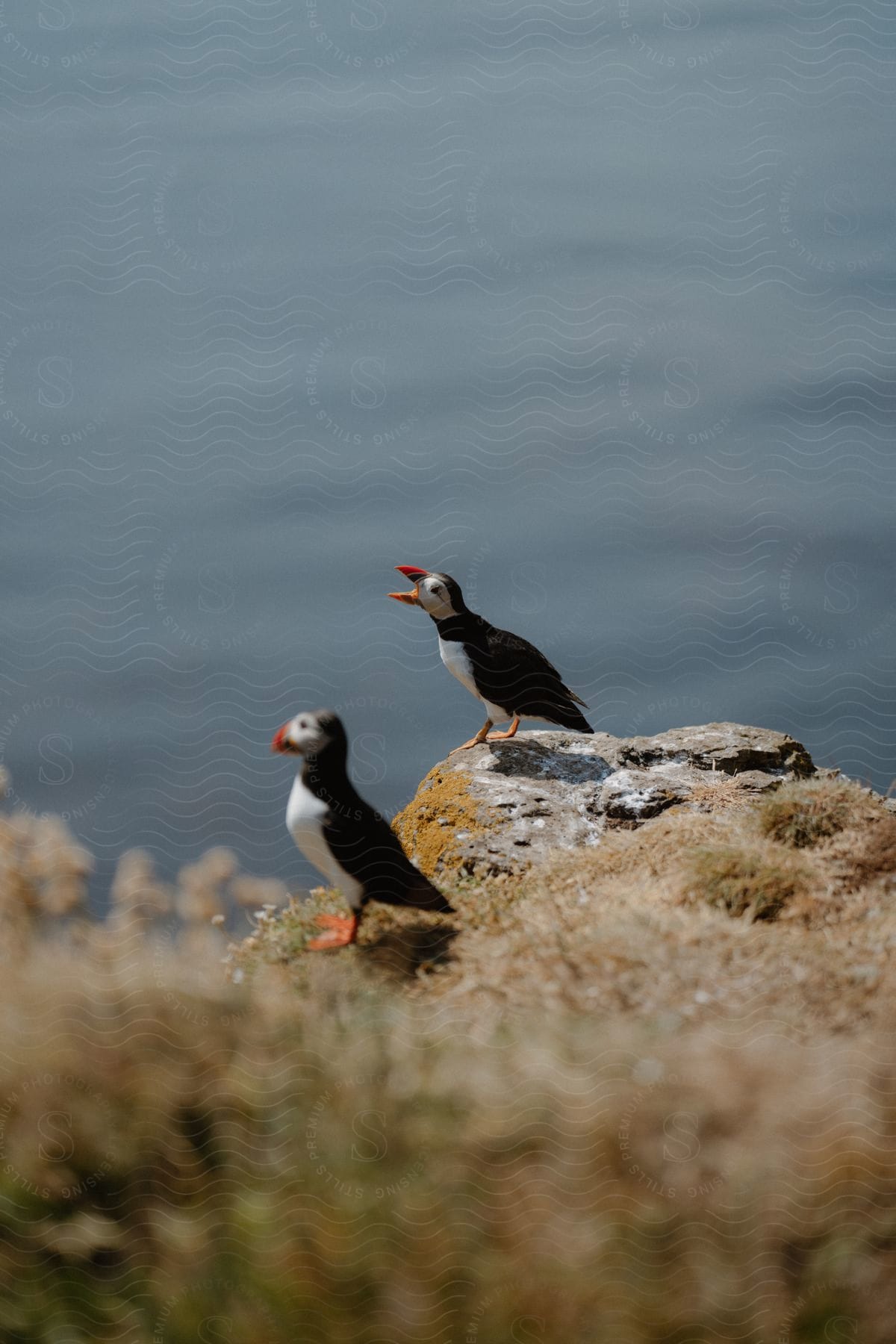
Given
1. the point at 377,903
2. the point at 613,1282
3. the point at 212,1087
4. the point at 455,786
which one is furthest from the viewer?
the point at 455,786

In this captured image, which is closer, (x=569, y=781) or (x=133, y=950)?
(x=133, y=950)

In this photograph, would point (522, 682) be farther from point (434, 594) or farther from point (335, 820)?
point (335, 820)

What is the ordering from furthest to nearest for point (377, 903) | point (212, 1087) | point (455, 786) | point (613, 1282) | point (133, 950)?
point (455, 786) < point (377, 903) < point (133, 950) < point (212, 1087) < point (613, 1282)

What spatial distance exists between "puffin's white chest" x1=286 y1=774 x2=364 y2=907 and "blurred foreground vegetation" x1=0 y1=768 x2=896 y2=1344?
28cm

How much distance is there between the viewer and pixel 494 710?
13.5 ft

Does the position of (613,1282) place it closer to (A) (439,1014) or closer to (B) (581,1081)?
(B) (581,1081)

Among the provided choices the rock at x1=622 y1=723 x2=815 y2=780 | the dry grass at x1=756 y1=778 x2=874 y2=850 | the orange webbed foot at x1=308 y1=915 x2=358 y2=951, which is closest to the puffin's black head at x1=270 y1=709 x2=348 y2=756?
the orange webbed foot at x1=308 y1=915 x2=358 y2=951

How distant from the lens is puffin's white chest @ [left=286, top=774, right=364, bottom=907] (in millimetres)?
2676

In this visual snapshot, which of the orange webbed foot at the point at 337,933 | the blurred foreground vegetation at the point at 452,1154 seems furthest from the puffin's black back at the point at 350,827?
the blurred foreground vegetation at the point at 452,1154

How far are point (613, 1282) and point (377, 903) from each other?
1.08m

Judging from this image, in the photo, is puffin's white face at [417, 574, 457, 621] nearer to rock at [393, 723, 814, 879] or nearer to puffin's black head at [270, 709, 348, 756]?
rock at [393, 723, 814, 879]

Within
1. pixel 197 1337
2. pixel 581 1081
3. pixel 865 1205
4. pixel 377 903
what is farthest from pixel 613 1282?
pixel 377 903

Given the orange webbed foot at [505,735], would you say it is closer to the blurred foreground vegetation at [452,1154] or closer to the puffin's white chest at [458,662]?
the puffin's white chest at [458,662]

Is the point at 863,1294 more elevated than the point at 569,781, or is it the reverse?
the point at 569,781
